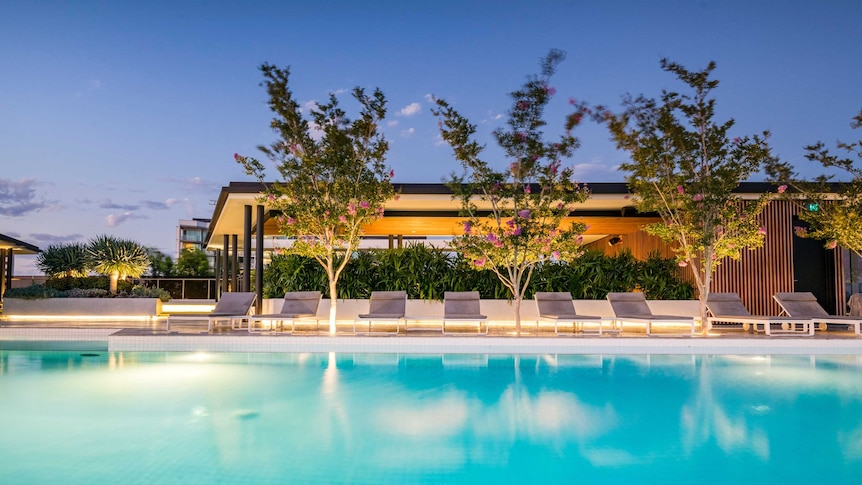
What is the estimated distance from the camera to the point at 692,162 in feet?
32.1

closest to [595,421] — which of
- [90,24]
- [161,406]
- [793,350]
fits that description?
[161,406]

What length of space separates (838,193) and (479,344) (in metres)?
7.68

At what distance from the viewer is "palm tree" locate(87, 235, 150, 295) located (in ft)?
55.6

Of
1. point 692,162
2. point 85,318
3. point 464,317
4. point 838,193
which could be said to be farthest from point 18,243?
point 838,193

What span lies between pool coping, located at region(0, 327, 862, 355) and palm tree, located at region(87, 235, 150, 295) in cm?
919

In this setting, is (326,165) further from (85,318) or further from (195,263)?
(195,263)

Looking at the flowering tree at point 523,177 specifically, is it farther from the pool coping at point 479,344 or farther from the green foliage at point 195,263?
the green foliage at point 195,263

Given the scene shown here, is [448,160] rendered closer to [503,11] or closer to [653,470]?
[503,11]

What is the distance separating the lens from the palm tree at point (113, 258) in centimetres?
1694

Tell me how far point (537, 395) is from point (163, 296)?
1367 centimetres

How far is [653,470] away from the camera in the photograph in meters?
3.77

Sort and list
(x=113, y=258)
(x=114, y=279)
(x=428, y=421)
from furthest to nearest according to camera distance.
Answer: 1. (x=114, y=279)
2. (x=113, y=258)
3. (x=428, y=421)

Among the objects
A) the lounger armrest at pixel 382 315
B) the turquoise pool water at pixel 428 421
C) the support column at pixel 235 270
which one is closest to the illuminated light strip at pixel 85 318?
the support column at pixel 235 270

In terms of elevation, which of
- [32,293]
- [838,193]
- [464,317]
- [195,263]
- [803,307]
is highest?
[838,193]
